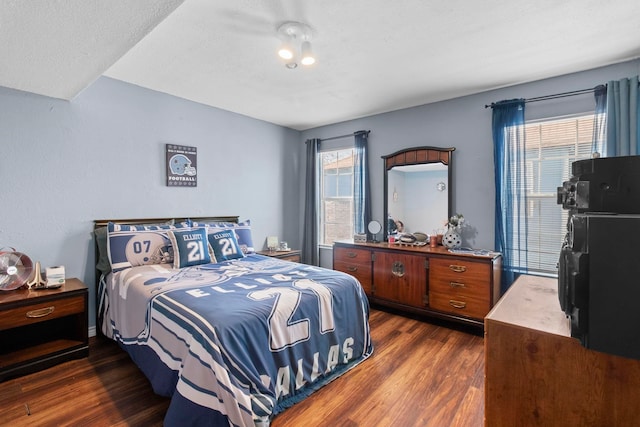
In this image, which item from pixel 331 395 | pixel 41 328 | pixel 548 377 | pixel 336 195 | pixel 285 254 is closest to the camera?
pixel 548 377

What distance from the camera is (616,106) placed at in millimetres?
2492

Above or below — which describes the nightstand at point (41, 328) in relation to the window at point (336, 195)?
below

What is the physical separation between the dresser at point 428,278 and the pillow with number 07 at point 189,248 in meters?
1.72

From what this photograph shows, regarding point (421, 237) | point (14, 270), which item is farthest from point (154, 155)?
point (421, 237)

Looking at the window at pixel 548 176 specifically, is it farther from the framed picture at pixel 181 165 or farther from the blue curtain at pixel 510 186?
the framed picture at pixel 181 165

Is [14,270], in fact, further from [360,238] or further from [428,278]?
[428,278]

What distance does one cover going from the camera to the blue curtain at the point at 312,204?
4.70 m

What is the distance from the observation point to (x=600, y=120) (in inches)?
102

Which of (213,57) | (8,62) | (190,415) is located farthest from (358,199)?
(8,62)

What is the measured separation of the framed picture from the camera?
340cm

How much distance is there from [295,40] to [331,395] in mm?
2476

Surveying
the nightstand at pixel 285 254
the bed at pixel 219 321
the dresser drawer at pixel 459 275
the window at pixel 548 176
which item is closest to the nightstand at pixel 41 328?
the bed at pixel 219 321

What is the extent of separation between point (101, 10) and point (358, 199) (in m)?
3.28

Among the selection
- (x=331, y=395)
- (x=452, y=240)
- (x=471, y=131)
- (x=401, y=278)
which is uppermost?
(x=471, y=131)
